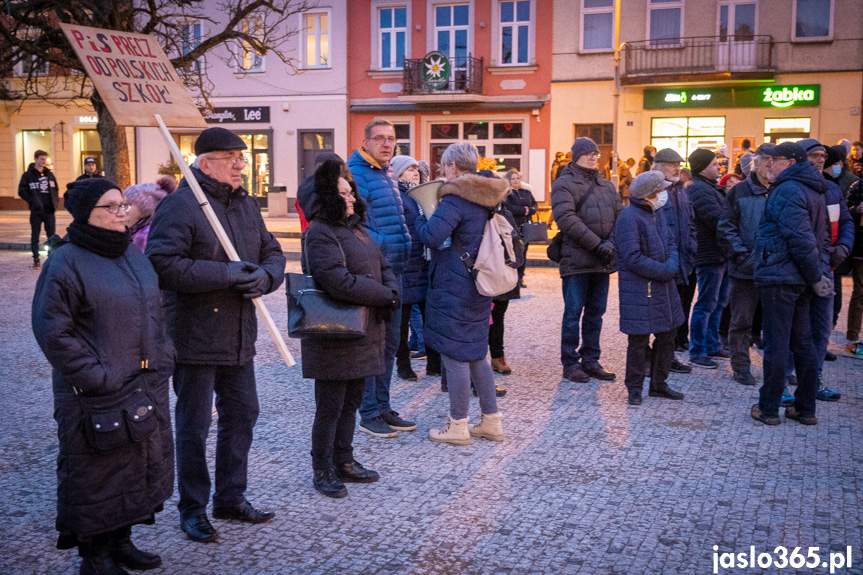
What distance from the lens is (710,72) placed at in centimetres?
2630

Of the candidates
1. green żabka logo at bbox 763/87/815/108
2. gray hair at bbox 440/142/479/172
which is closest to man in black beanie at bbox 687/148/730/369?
gray hair at bbox 440/142/479/172

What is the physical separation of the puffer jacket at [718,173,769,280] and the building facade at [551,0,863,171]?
19.7m

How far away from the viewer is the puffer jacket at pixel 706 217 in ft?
27.5

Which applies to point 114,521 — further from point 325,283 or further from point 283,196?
point 283,196

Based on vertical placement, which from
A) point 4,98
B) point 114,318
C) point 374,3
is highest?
point 374,3

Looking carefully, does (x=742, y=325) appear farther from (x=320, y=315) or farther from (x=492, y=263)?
(x=320, y=315)

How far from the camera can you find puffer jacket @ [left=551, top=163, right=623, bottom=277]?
7676mm

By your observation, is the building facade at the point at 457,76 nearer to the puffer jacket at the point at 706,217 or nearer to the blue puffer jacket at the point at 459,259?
the puffer jacket at the point at 706,217

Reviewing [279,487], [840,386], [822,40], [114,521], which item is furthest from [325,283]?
[822,40]

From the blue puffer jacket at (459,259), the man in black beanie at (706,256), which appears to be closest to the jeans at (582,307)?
the man in black beanie at (706,256)

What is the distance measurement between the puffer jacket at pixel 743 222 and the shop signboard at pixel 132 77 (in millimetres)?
4913

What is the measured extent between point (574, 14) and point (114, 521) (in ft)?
88.9

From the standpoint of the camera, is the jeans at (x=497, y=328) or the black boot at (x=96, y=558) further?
the jeans at (x=497, y=328)

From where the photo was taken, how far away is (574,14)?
2830 cm
